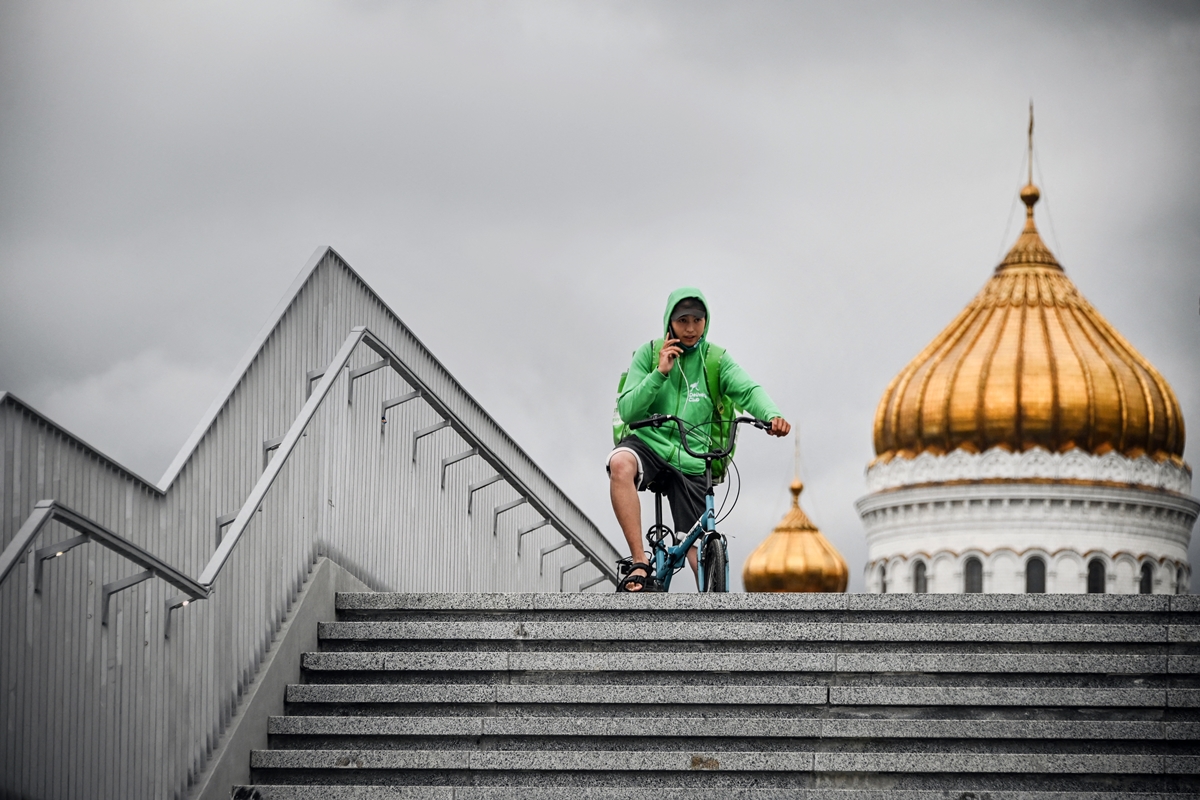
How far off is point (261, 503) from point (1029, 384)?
6680 cm

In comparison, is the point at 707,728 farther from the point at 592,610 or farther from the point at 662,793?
the point at 592,610

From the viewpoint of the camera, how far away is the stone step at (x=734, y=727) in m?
6.50

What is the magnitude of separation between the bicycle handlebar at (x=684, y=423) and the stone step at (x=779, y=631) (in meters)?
0.97

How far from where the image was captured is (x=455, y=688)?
691 cm

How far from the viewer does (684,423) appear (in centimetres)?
827

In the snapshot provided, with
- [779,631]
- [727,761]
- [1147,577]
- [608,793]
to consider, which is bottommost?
[608,793]

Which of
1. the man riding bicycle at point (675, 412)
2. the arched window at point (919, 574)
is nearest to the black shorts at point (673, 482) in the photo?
the man riding bicycle at point (675, 412)

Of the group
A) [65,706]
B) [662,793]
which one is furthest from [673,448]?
[65,706]

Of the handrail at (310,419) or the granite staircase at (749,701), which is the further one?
the handrail at (310,419)

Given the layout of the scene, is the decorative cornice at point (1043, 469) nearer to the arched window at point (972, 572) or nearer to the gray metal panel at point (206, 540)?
the arched window at point (972, 572)

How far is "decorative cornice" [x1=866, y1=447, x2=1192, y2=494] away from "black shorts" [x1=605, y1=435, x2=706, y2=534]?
61.7m

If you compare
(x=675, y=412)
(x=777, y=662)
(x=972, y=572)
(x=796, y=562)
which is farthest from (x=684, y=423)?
(x=796, y=562)

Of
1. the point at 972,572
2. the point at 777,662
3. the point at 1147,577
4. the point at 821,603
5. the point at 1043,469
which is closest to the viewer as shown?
the point at 777,662

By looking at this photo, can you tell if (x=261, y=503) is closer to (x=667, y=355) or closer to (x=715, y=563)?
(x=667, y=355)
